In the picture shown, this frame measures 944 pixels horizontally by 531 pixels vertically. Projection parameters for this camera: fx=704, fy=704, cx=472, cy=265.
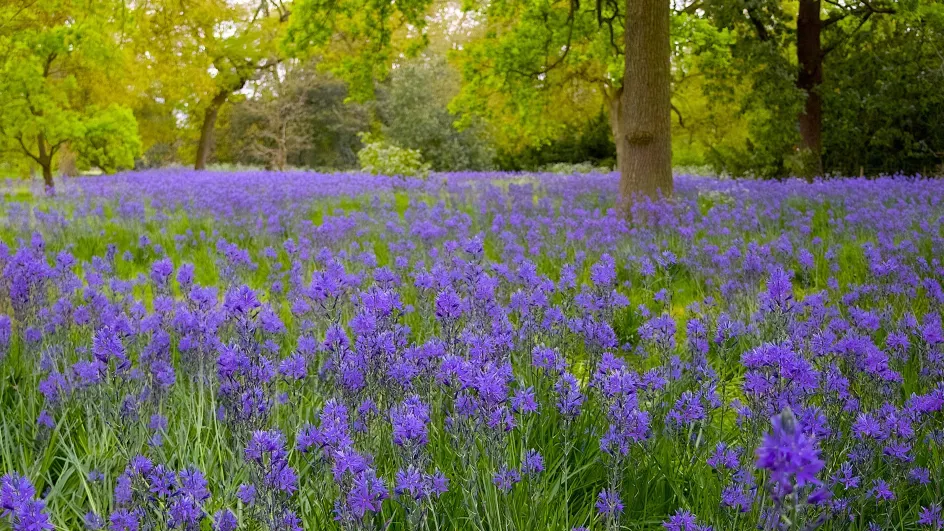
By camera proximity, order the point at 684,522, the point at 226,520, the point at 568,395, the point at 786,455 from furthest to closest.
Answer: the point at 568,395 < the point at 684,522 < the point at 226,520 < the point at 786,455

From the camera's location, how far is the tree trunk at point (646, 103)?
7.35 m

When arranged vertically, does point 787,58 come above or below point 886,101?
above

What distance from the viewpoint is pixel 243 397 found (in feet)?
6.07

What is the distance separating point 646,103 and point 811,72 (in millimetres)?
7486

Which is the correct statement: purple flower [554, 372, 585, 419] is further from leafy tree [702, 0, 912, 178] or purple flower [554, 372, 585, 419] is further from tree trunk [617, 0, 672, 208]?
leafy tree [702, 0, 912, 178]

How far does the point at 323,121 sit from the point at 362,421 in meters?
34.3

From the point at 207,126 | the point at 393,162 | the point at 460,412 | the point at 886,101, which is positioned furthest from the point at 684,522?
the point at 207,126

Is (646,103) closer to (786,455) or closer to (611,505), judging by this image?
(611,505)

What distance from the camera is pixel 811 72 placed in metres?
13.2

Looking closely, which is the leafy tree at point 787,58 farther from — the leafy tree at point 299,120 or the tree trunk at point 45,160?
the leafy tree at point 299,120

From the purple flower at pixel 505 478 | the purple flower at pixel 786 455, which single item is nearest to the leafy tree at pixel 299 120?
the purple flower at pixel 505 478

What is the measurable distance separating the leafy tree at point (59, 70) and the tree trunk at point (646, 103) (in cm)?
581

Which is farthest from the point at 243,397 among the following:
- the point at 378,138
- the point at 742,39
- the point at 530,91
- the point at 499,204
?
the point at 378,138

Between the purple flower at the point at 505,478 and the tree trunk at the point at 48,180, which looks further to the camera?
the tree trunk at the point at 48,180
